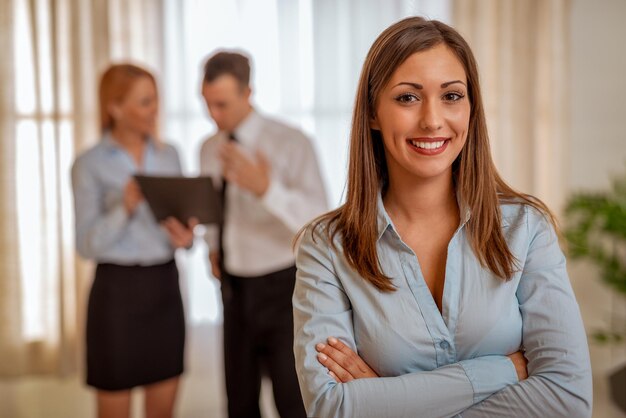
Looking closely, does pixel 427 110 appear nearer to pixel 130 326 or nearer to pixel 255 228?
pixel 255 228

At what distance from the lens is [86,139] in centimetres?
428

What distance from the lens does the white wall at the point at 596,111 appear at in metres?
4.62

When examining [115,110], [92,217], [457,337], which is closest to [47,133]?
[115,110]

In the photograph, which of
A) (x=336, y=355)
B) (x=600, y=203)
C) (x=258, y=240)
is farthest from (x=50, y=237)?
(x=336, y=355)

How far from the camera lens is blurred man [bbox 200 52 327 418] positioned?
8.93 ft

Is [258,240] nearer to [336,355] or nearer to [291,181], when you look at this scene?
[291,181]

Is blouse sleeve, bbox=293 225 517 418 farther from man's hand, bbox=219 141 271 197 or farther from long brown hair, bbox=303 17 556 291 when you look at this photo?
man's hand, bbox=219 141 271 197

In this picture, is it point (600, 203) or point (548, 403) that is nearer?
point (548, 403)

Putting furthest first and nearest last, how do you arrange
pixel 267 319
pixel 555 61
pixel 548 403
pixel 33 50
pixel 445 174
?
pixel 555 61
pixel 33 50
pixel 267 319
pixel 445 174
pixel 548 403

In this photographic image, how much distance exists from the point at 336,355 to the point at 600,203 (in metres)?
2.95

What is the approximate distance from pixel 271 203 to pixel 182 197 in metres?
0.35

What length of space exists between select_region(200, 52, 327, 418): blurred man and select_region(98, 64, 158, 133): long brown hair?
0.31 meters

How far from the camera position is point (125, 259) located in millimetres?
2861

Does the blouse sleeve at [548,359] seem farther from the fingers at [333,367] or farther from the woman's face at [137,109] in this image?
the woman's face at [137,109]
